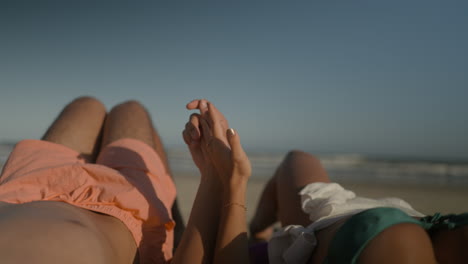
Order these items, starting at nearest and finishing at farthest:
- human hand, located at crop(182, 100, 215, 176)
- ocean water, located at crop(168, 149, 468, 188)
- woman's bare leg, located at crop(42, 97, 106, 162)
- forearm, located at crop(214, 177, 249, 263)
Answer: forearm, located at crop(214, 177, 249, 263) → human hand, located at crop(182, 100, 215, 176) → woman's bare leg, located at crop(42, 97, 106, 162) → ocean water, located at crop(168, 149, 468, 188)

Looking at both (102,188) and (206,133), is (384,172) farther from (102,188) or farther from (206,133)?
(102,188)

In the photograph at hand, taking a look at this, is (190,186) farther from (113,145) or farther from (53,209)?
(53,209)

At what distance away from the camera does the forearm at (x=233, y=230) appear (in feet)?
3.47

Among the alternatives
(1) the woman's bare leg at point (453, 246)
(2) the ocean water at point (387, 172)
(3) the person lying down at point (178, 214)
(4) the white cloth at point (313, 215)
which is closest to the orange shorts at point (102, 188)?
(3) the person lying down at point (178, 214)

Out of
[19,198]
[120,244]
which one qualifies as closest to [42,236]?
[120,244]

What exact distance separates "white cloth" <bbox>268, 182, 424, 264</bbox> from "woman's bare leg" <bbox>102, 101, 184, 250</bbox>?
0.72 m

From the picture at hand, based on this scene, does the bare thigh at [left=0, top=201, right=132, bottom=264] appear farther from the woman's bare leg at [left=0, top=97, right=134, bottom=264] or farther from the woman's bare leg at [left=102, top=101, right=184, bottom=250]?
the woman's bare leg at [left=102, top=101, right=184, bottom=250]

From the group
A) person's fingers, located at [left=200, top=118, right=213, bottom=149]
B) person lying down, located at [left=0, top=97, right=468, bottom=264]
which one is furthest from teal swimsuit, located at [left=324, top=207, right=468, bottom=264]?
person's fingers, located at [left=200, top=118, right=213, bottom=149]

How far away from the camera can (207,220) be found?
3.88 feet

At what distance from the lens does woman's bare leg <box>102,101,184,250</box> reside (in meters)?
1.88

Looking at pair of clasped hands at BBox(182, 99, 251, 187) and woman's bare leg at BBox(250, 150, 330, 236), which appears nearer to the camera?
pair of clasped hands at BBox(182, 99, 251, 187)

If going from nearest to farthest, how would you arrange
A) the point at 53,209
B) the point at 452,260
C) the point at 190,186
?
the point at 452,260 < the point at 53,209 < the point at 190,186

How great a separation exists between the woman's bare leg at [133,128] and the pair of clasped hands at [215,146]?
50 centimetres

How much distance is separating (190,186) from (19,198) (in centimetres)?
422
